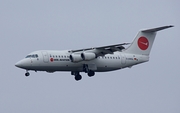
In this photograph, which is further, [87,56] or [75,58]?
[87,56]

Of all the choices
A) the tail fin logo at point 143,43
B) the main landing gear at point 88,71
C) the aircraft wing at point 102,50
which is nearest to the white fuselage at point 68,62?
the main landing gear at point 88,71

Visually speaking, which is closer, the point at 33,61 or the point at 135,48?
the point at 33,61

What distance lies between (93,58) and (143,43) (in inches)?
211

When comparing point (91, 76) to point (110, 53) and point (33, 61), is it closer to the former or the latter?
point (110, 53)

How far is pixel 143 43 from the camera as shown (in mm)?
43688

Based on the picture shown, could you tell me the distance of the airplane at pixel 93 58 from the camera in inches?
1542

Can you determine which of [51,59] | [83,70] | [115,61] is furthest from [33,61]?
[115,61]

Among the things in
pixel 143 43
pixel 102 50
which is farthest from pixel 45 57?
pixel 143 43

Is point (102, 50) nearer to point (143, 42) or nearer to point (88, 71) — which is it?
point (88, 71)

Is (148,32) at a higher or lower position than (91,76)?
higher

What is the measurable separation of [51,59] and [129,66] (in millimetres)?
6978

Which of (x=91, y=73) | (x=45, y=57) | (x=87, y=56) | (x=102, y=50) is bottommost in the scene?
(x=91, y=73)

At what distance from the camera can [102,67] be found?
137ft

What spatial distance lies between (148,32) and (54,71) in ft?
28.1
